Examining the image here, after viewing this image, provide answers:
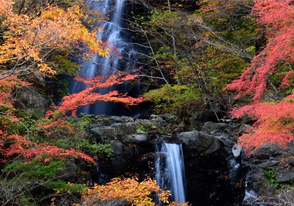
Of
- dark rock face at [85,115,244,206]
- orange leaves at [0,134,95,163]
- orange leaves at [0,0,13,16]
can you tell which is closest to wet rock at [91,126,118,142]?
dark rock face at [85,115,244,206]

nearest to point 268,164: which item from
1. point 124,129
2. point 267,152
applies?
point 267,152

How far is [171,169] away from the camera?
10.2m

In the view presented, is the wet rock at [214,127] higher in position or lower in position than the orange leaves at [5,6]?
lower

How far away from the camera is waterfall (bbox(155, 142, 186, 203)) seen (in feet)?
32.5

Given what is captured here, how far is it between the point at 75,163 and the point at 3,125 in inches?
94.1

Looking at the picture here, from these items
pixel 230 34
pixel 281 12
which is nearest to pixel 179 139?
pixel 281 12

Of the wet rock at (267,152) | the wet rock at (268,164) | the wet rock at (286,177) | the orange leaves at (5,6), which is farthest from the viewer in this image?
the wet rock at (267,152)

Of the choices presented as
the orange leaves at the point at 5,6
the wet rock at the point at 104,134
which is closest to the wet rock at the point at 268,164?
the wet rock at the point at 104,134

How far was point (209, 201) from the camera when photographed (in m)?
10.5

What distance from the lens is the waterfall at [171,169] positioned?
990cm

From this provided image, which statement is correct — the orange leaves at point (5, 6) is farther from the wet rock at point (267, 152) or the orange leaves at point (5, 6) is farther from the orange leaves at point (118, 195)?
the wet rock at point (267, 152)

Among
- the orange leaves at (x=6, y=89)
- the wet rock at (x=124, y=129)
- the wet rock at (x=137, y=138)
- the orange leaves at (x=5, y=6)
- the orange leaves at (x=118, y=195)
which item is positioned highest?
the orange leaves at (x=5, y=6)

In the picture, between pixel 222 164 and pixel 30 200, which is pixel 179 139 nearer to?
pixel 222 164

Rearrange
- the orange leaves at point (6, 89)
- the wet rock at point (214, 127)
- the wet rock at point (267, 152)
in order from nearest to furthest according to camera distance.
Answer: the orange leaves at point (6, 89)
the wet rock at point (267, 152)
the wet rock at point (214, 127)
